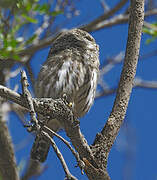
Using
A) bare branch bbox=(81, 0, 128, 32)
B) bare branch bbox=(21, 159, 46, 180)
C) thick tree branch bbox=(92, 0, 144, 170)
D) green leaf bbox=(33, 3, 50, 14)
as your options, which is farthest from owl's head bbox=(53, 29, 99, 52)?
bare branch bbox=(21, 159, 46, 180)

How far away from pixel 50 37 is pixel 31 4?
175 cm

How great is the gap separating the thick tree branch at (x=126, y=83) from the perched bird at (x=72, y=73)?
1007mm

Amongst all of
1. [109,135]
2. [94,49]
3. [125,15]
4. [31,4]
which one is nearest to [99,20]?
[125,15]

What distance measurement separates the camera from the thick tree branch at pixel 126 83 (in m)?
3.46

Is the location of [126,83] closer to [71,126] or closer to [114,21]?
[71,126]

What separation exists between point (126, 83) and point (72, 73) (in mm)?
1044

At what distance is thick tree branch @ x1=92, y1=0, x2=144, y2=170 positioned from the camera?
11.4ft

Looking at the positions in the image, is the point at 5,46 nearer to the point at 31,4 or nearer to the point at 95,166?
the point at 31,4

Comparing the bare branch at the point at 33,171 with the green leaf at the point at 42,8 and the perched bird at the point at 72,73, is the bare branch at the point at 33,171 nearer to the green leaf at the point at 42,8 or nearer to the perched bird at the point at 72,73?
the perched bird at the point at 72,73

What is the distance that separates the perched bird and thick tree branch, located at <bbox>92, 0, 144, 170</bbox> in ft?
3.30

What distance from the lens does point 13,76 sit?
233 inches

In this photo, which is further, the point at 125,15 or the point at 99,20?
the point at 125,15

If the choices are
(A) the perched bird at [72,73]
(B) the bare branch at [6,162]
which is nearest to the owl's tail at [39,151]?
(A) the perched bird at [72,73]

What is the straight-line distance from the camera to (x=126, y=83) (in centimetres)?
358
